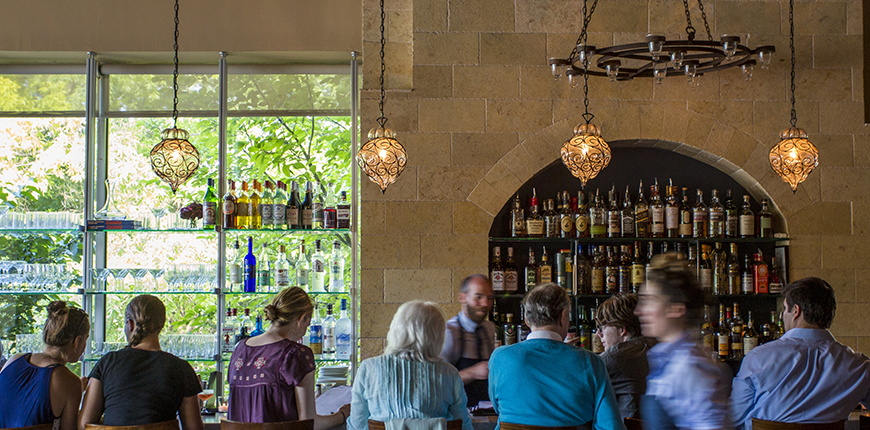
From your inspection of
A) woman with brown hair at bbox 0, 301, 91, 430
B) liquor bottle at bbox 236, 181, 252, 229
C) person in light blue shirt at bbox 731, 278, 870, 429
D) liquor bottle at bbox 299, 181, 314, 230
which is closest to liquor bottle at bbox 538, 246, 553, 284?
liquor bottle at bbox 299, 181, 314, 230

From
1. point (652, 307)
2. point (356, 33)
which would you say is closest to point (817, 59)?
point (356, 33)

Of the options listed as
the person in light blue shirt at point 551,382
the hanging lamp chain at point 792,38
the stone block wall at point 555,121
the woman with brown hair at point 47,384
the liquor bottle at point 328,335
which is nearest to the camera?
the person in light blue shirt at point 551,382

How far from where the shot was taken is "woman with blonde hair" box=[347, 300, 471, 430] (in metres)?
2.29

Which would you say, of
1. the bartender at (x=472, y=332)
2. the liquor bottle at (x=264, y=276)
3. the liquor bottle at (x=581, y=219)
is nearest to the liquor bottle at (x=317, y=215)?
the liquor bottle at (x=264, y=276)

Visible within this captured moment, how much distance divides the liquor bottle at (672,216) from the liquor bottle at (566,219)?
0.61 meters

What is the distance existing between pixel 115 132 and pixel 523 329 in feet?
10.4

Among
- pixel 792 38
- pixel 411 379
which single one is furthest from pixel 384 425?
pixel 792 38

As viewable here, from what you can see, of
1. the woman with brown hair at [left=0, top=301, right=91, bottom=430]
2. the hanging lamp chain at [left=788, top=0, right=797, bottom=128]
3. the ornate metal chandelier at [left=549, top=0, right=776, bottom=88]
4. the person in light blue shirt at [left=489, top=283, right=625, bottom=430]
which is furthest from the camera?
the hanging lamp chain at [left=788, top=0, right=797, bottom=128]

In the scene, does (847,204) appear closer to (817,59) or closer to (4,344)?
(817,59)

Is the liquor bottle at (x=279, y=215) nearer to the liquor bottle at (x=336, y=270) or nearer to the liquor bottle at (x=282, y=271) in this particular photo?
the liquor bottle at (x=282, y=271)

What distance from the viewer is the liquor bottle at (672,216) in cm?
458

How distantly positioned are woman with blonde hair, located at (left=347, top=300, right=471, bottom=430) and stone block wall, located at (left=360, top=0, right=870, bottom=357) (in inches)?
83.7

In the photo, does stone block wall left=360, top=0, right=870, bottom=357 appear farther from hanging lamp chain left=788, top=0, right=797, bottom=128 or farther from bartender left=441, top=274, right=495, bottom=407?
bartender left=441, top=274, right=495, bottom=407

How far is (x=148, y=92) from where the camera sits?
5055 mm
